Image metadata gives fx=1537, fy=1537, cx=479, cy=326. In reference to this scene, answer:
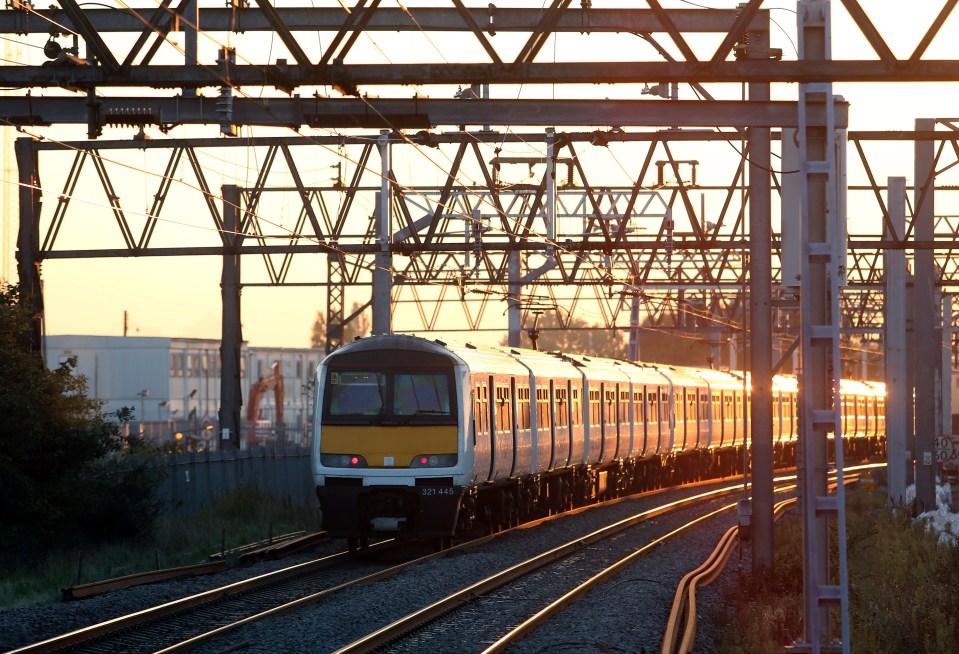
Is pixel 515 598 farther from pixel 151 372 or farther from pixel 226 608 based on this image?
pixel 151 372

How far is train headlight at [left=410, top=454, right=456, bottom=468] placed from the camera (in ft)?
65.8

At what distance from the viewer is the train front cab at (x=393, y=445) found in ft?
65.5

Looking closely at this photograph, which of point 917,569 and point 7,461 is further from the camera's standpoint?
point 7,461

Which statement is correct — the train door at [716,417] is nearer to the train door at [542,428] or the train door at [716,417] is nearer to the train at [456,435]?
the train at [456,435]

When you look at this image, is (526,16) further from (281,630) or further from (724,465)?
(724,465)

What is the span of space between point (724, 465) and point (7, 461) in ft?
95.9

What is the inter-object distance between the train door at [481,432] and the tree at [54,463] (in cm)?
701

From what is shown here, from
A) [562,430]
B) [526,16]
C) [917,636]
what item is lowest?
[917,636]

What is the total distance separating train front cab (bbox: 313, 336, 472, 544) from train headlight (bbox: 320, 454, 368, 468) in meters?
0.01

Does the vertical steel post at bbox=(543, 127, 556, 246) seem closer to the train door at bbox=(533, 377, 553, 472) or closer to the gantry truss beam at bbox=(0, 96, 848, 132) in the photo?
the train door at bbox=(533, 377, 553, 472)

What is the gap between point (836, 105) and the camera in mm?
13969

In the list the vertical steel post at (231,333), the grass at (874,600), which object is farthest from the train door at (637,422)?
the grass at (874,600)

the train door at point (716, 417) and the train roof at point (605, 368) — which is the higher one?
the train roof at point (605, 368)

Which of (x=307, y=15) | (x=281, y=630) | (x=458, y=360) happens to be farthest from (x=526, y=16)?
(x=281, y=630)
